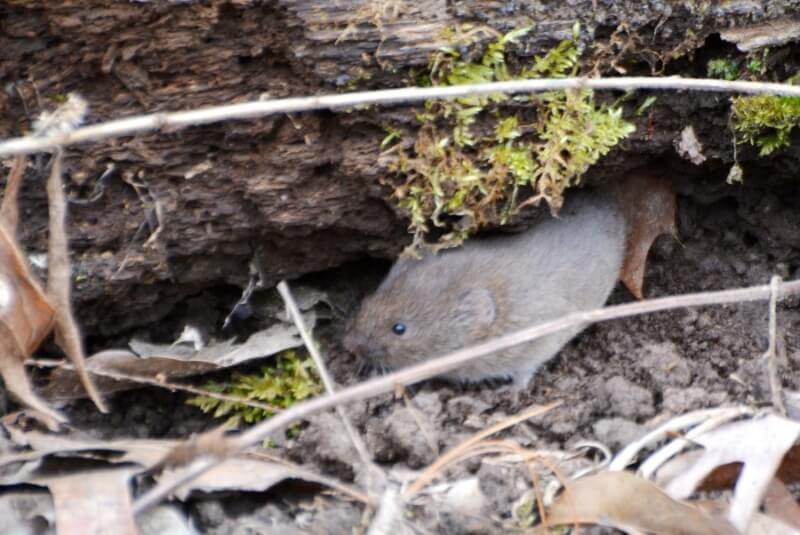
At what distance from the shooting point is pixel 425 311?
4871 millimetres

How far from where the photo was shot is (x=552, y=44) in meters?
3.94

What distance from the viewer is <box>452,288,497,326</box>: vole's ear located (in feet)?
16.1

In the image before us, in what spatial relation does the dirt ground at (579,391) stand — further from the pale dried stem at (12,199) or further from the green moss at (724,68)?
the pale dried stem at (12,199)

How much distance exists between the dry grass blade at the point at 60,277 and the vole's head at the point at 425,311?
1.53 meters

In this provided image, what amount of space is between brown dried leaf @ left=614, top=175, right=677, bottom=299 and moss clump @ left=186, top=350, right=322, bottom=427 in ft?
5.92

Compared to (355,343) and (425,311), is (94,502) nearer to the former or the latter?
(355,343)

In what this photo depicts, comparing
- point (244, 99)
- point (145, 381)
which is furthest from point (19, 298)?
point (244, 99)

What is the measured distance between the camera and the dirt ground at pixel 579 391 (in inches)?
136

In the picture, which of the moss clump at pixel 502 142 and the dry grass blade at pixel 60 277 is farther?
the moss clump at pixel 502 142

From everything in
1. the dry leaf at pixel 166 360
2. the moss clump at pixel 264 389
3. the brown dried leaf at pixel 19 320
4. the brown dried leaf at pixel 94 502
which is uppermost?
the brown dried leaf at pixel 19 320

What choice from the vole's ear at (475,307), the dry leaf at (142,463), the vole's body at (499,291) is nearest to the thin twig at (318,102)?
the dry leaf at (142,463)

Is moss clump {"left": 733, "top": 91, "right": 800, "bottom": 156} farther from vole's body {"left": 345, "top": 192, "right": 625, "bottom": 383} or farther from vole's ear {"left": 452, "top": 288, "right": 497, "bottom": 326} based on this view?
vole's ear {"left": 452, "top": 288, "right": 497, "bottom": 326}

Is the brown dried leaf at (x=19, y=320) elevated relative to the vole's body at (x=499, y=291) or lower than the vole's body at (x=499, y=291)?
elevated

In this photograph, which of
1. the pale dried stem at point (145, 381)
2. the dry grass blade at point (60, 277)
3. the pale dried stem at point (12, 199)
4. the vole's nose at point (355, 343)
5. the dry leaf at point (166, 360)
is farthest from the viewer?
the vole's nose at point (355, 343)
